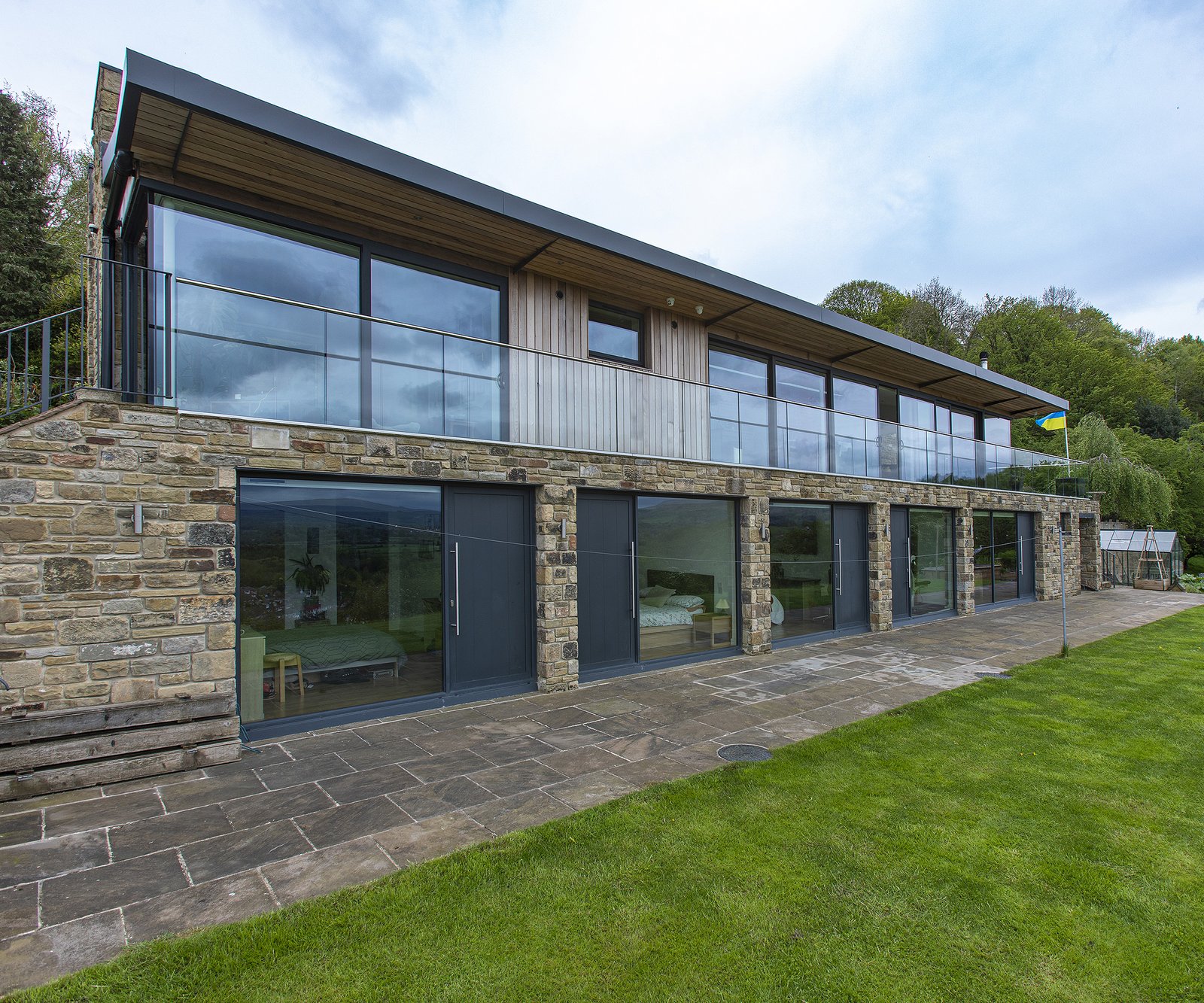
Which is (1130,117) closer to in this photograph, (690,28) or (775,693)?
(690,28)

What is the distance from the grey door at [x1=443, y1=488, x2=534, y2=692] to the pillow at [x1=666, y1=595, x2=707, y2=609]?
244cm

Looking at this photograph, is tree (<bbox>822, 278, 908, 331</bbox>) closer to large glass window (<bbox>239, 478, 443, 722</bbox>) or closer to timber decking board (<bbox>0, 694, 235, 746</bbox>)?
large glass window (<bbox>239, 478, 443, 722</bbox>)

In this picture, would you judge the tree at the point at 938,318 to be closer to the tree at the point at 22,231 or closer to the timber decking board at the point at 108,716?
the tree at the point at 22,231

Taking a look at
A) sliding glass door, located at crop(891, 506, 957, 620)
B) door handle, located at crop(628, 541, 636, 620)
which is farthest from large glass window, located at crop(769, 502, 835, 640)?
door handle, located at crop(628, 541, 636, 620)

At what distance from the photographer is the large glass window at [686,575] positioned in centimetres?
877

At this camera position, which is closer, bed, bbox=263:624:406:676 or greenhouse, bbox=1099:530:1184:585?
bed, bbox=263:624:406:676

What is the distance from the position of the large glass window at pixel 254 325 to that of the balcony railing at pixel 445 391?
0.04 ft

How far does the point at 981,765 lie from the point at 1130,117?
46.2 ft

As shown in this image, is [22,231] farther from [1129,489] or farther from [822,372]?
[1129,489]

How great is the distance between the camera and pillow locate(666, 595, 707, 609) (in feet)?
30.0

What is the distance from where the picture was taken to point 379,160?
6.23 meters

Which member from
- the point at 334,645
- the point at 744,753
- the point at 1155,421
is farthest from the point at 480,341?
the point at 1155,421

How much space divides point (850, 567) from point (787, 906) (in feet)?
31.3

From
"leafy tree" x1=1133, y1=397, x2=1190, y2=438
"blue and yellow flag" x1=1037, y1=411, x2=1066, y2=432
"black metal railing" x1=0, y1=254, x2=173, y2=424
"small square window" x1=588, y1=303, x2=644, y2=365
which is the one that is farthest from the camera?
"leafy tree" x1=1133, y1=397, x2=1190, y2=438
